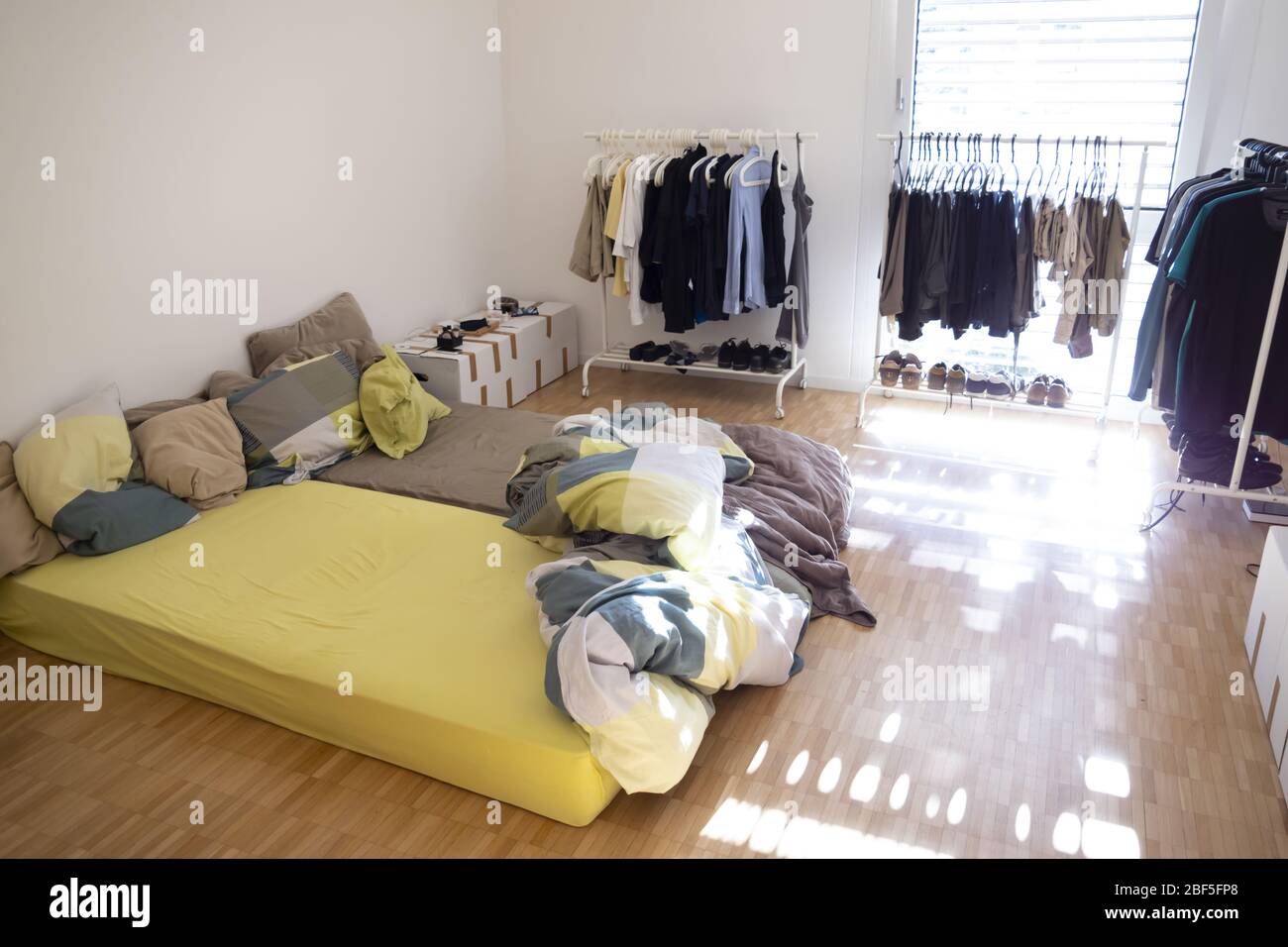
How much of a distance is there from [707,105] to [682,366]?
134cm

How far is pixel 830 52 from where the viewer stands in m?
4.80

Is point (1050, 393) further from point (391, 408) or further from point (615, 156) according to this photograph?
point (391, 408)

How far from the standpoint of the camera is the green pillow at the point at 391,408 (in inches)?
158

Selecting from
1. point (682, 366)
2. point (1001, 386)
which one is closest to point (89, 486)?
point (682, 366)

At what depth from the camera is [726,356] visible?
16.8ft

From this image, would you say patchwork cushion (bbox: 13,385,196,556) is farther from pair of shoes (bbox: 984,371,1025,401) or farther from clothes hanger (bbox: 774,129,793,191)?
pair of shoes (bbox: 984,371,1025,401)

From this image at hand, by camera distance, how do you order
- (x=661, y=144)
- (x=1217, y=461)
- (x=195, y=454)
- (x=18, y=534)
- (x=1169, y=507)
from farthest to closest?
(x=661, y=144) < (x=1169, y=507) < (x=1217, y=461) < (x=195, y=454) < (x=18, y=534)

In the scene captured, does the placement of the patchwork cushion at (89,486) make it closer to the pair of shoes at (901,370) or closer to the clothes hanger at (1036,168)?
the pair of shoes at (901,370)

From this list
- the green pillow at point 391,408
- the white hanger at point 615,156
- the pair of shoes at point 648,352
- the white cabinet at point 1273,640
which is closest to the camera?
the white cabinet at point 1273,640

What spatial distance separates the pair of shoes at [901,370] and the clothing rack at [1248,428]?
1171 millimetres

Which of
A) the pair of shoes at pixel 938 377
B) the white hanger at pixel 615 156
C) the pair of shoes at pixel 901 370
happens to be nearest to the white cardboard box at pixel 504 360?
the white hanger at pixel 615 156
